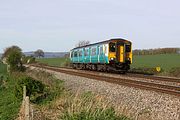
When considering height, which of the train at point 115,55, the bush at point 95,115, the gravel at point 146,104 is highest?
the train at point 115,55

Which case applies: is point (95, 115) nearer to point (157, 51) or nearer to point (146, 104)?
point (146, 104)

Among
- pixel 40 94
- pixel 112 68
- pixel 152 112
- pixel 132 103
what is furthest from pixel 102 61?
pixel 152 112

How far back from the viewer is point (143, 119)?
8648mm

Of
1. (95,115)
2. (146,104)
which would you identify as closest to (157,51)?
(146,104)

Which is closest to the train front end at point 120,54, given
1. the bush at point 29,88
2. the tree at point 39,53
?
the bush at point 29,88

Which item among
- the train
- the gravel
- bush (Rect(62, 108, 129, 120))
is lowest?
the gravel

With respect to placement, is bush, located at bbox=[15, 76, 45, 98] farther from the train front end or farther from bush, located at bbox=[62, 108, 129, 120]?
the train front end

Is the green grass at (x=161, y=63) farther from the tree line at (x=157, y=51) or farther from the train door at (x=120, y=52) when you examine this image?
the tree line at (x=157, y=51)

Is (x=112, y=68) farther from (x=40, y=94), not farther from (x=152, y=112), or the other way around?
(x=152, y=112)

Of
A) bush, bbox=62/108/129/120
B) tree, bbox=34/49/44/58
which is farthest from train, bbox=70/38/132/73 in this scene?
tree, bbox=34/49/44/58

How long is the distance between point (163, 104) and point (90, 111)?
163 inches

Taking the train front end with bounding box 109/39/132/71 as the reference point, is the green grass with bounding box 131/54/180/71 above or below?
below

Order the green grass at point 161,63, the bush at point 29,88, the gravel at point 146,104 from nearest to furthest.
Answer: the gravel at point 146,104
the bush at point 29,88
the green grass at point 161,63

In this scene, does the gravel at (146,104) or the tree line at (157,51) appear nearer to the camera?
the gravel at (146,104)
